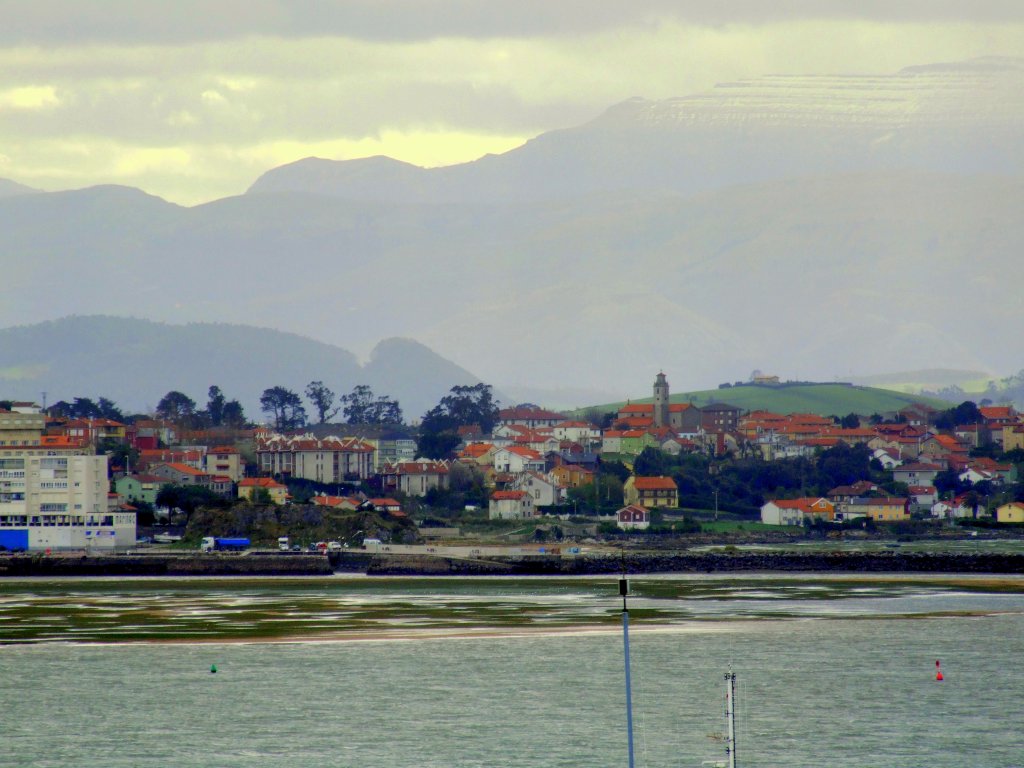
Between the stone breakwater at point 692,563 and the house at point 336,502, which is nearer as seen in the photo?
the stone breakwater at point 692,563

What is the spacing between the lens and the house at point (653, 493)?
138m

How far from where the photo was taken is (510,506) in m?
134

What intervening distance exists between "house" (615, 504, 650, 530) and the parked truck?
30.2 meters

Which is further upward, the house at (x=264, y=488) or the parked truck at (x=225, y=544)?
the house at (x=264, y=488)

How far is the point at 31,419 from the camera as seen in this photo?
380 ft

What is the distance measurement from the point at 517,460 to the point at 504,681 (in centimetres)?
11138

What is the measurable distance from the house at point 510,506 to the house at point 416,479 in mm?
16336

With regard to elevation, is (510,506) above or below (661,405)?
below

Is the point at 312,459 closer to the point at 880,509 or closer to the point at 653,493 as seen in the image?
the point at 653,493

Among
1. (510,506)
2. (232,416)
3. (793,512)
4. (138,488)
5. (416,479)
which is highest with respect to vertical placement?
(232,416)

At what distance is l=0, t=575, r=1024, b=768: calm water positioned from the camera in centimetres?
3966

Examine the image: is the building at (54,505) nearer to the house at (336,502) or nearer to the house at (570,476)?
the house at (336,502)

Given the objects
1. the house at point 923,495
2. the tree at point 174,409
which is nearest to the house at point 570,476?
the house at point 923,495

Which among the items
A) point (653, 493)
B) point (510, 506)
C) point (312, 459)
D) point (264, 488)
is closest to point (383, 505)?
point (264, 488)
